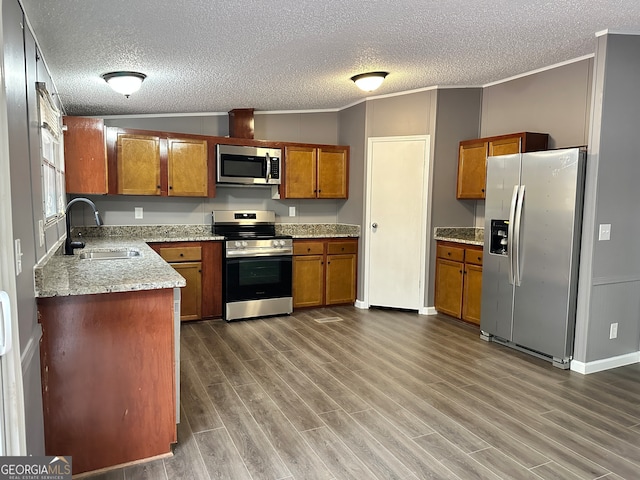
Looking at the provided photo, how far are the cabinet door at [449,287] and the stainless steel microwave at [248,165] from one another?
2171 mm

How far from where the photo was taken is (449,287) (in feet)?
15.9

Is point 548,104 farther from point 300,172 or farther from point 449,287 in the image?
point 300,172

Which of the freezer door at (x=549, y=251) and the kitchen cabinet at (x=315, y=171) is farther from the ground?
the kitchen cabinet at (x=315, y=171)

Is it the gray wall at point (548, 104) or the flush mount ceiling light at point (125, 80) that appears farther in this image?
the gray wall at point (548, 104)

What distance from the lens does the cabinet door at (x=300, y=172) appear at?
525cm

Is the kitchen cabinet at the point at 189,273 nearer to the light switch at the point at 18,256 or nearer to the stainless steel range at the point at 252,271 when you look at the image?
the stainless steel range at the point at 252,271

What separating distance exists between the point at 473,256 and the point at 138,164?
3.62 metres

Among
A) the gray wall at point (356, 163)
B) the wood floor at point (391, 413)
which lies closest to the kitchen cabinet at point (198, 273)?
the wood floor at point (391, 413)

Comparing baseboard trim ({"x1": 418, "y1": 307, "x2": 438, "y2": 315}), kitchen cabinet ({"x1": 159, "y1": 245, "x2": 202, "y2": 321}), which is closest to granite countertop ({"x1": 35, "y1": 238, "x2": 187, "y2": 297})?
kitchen cabinet ({"x1": 159, "y1": 245, "x2": 202, "y2": 321})

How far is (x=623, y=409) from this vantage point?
282cm

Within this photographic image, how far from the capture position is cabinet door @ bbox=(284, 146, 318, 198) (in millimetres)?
5255

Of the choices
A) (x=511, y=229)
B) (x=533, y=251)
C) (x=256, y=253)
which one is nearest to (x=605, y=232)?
(x=533, y=251)

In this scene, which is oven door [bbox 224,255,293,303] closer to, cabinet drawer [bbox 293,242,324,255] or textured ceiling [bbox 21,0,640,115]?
cabinet drawer [bbox 293,242,324,255]

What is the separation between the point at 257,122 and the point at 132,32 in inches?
109
